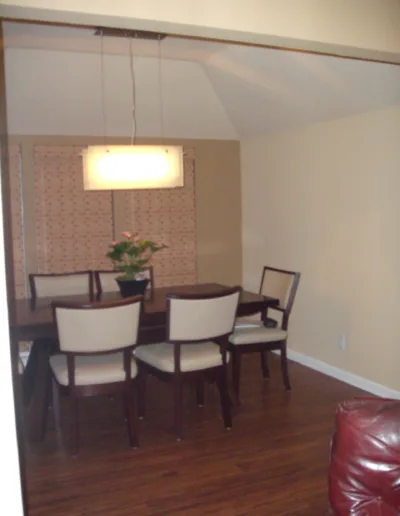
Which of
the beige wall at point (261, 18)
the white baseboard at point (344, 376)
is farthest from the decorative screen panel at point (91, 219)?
the beige wall at point (261, 18)

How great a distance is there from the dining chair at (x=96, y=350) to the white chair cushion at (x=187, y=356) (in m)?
0.20

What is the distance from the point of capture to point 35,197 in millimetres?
5648

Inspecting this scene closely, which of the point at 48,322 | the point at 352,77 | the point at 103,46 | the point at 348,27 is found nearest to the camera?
the point at 348,27

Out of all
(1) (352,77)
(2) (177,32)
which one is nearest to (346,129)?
(1) (352,77)

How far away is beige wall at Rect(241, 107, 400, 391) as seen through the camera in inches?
178

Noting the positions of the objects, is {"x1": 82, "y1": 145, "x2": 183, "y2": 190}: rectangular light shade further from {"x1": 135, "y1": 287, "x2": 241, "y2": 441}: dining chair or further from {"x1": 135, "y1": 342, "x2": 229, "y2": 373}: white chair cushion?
{"x1": 135, "y1": 342, "x2": 229, "y2": 373}: white chair cushion

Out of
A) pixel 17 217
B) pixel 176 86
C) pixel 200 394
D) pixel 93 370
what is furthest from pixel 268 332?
pixel 17 217

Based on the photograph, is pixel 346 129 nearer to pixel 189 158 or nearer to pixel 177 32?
pixel 189 158

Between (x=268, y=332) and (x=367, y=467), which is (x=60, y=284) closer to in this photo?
(x=268, y=332)

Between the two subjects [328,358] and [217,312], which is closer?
[217,312]

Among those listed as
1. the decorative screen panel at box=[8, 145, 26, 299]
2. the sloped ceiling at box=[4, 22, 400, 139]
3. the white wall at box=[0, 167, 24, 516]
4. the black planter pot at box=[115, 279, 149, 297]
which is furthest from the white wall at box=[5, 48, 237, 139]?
the white wall at box=[0, 167, 24, 516]

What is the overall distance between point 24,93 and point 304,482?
3.94 meters

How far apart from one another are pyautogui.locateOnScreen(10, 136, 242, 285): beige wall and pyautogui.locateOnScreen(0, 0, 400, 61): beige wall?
348 centimetres

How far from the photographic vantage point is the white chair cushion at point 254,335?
15.1ft
